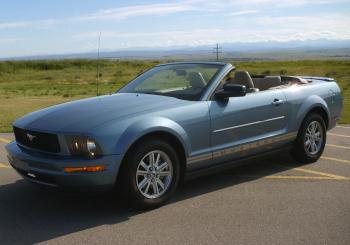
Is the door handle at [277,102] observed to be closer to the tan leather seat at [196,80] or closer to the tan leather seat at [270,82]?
the tan leather seat at [270,82]

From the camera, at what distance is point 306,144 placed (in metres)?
6.85

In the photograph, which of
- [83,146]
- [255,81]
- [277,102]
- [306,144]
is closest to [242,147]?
[277,102]

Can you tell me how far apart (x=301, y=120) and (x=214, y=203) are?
2132 mm

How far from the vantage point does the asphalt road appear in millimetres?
4195

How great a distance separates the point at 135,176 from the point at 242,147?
5.10 ft

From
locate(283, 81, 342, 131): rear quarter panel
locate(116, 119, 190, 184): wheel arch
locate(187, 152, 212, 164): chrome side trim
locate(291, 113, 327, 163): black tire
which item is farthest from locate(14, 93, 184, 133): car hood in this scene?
locate(291, 113, 327, 163): black tire

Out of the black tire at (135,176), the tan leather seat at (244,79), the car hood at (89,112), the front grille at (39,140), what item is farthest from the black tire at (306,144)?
the front grille at (39,140)

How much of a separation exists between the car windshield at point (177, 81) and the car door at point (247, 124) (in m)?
0.33

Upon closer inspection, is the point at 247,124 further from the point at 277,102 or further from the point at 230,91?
the point at 277,102

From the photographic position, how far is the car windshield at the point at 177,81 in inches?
224

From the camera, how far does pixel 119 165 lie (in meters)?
4.64

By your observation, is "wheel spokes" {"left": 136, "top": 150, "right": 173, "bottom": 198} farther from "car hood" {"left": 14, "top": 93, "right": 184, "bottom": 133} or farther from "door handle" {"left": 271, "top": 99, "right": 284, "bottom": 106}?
"door handle" {"left": 271, "top": 99, "right": 284, "bottom": 106}

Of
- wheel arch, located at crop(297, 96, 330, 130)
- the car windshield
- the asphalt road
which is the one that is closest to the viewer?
the asphalt road

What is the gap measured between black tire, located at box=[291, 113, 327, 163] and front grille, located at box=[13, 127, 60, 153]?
3.44 metres
